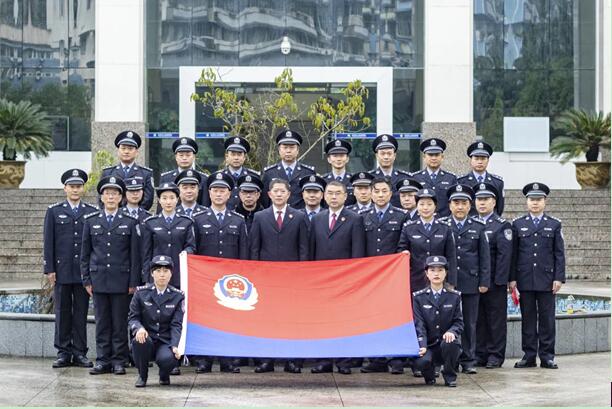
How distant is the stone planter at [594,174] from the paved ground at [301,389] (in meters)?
15.5

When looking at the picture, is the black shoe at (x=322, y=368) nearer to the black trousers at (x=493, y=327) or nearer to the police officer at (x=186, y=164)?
the black trousers at (x=493, y=327)

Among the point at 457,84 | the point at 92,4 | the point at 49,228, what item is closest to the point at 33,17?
the point at 92,4

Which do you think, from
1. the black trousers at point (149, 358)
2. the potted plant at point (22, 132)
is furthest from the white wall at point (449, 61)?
the black trousers at point (149, 358)

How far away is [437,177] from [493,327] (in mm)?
1784

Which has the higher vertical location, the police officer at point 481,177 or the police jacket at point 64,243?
the police officer at point 481,177

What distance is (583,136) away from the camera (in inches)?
1149

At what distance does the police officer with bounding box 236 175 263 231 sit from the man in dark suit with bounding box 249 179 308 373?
500 millimetres

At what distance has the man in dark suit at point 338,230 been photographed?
12.6 meters

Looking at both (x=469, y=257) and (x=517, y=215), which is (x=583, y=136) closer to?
(x=517, y=215)

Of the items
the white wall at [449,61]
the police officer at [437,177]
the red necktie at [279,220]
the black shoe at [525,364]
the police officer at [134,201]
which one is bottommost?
the black shoe at [525,364]

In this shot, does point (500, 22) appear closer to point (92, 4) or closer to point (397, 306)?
point (92, 4)

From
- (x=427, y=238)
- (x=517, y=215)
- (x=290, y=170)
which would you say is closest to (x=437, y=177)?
(x=427, y=238)

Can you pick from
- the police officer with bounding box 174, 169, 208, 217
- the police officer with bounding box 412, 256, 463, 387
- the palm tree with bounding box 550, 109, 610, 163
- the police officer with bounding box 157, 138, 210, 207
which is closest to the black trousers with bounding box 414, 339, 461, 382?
the police officer with bounding box 412, 256, 463, 387

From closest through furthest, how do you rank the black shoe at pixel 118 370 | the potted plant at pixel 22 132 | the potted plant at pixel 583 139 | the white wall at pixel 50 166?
the black shoe at pixel 118 370 < the potted plant at pixel 22 132 < the potted plant at pixel 583 139 < the white wall at pixel 50 166
